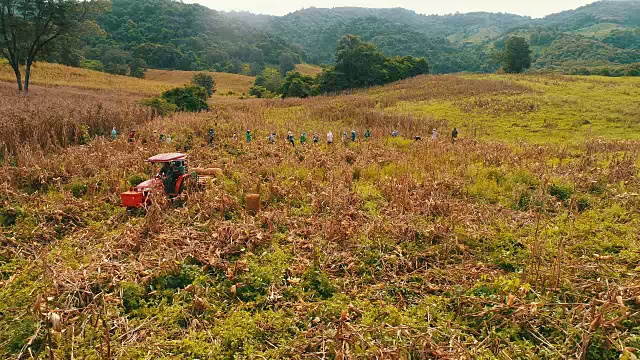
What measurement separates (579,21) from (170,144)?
9854 inches

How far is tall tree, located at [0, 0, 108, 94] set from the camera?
25516mm

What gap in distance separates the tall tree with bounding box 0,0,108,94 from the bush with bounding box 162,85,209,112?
7874 millimetres

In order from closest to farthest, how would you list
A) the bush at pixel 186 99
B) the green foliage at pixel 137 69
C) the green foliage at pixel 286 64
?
the bush at pixel 186 99 < the green foliage at pixel 137 69 < the green foliage at pixel 286 64

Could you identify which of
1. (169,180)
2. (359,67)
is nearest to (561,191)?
(169,180)

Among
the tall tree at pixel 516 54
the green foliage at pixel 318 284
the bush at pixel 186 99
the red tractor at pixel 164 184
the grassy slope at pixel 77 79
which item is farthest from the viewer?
the tall tree at pixel 516 54

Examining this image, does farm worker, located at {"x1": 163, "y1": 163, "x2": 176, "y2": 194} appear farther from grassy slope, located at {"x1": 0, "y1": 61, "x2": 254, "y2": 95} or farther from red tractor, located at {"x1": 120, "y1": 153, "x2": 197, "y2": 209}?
grassy slope, located at {"x1": 0, "y1": 61, "x2": 254, "y2": 95}

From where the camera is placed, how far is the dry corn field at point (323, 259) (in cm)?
439

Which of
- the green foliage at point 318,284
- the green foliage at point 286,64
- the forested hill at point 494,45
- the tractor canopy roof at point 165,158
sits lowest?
the green foliage at point 318,284

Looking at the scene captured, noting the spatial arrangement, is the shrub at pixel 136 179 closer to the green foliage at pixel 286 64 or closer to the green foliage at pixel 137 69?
the green foliage at pixel 137 69

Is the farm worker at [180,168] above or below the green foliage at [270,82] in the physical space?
below

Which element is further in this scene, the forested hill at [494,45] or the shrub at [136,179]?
the forested hill at [494,45]

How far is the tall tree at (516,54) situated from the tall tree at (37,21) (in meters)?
56.4

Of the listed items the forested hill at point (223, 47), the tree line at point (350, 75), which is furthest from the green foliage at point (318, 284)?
the forested hill at point (223, 47)

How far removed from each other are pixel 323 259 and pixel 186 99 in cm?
2781
